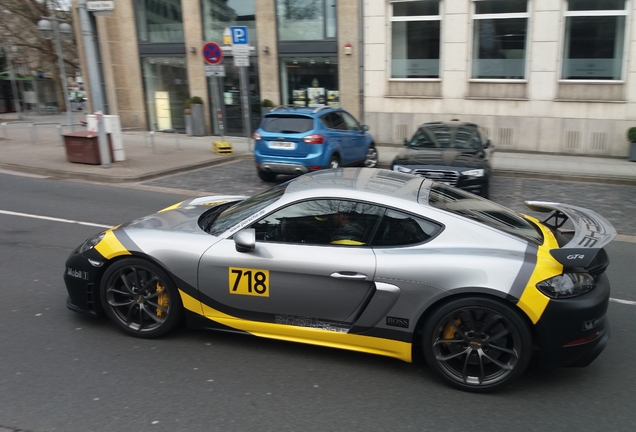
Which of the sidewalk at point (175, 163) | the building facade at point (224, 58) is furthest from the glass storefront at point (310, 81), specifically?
the sidewalk at point (175, 163)

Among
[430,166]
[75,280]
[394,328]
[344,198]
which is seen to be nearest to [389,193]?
[344,198]

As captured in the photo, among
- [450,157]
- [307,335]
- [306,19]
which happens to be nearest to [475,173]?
[450,157]

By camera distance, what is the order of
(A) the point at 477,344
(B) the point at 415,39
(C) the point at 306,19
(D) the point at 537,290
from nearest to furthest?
1. (D) the point at 537,290
2. (A) the point at 477,344
3. (B) the point at 415,39
4. (C) the point at 306,19

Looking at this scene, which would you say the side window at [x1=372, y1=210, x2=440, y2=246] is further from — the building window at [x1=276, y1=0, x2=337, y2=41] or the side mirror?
the building window at [x1=276, y1=0, x2=337, y2=41]

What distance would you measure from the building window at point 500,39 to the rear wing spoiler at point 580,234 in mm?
12823

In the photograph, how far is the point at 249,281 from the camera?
13.1 ft

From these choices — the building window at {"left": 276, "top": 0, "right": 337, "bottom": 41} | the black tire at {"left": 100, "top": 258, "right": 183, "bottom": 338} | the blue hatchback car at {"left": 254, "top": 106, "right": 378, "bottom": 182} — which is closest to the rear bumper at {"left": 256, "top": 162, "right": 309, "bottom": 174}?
the blue hatchback car at {"left": 254, "top": 106, "right": 378, "bottom": 182}

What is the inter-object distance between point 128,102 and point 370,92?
35.7 feet

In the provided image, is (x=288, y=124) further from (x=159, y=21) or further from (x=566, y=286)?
(x=159, y=21)

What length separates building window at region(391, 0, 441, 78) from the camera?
676 inches

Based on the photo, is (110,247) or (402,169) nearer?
(110,247)

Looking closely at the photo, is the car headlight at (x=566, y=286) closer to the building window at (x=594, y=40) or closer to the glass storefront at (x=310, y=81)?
the building window at (x=594, y=40)

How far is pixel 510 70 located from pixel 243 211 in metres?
14.5

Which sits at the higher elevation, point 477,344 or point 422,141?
point 422,141
